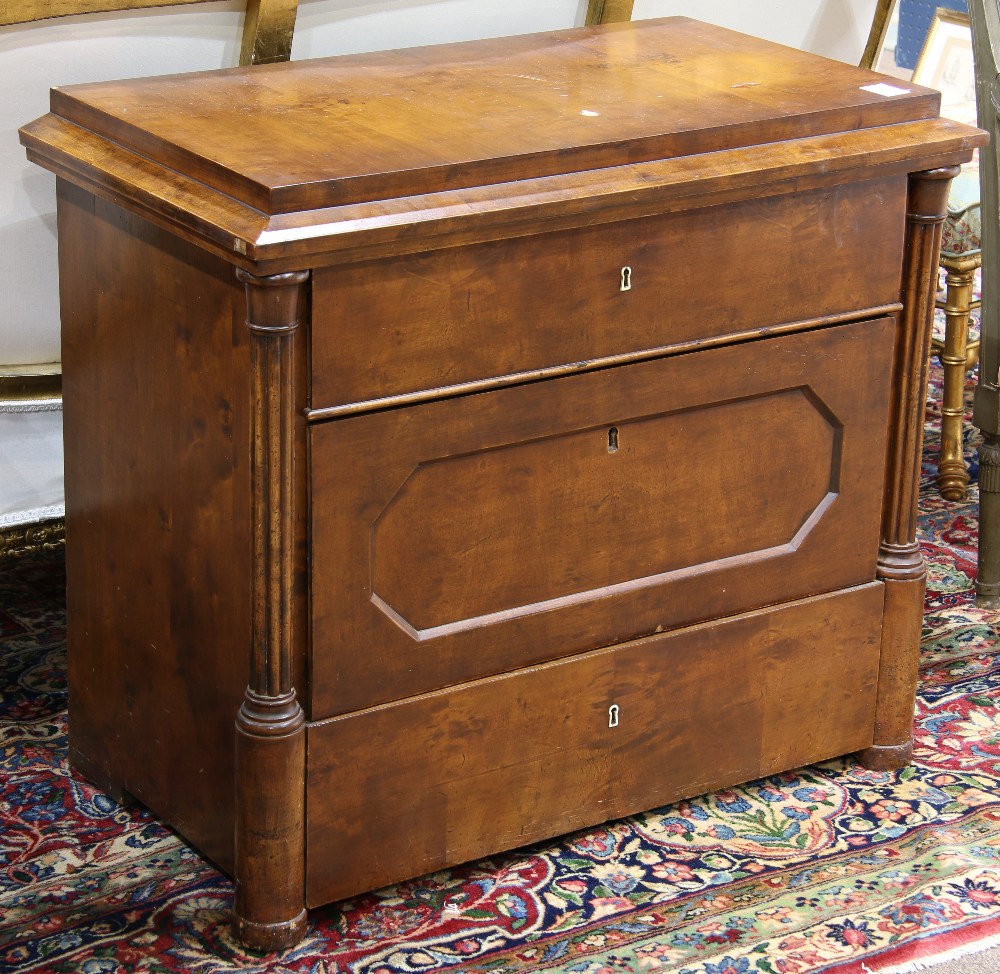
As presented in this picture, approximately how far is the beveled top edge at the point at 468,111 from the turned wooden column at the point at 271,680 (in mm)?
146

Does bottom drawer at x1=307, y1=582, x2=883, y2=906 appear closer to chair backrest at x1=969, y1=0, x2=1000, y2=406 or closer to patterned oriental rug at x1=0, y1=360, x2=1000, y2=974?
patterned oriental rug at x1=0, y1=360, x2=1000, y2=974

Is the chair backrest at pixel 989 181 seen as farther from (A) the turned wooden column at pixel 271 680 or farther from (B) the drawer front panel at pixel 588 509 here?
(A) the turned wooden column at pixel 271 680

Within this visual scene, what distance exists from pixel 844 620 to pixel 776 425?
335 mm

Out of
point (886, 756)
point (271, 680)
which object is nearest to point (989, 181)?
point (886, 756)

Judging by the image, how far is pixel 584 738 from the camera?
2373 mm

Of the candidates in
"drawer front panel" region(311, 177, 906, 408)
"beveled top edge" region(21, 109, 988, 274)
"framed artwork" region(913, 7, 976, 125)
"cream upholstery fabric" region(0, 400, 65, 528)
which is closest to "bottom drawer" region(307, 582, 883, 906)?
"drawer front panel" region(311, 177, 906, 408)

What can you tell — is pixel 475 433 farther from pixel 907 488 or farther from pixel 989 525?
pixel 989 525

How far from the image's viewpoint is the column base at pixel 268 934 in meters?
2.21

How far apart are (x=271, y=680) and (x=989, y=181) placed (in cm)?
158

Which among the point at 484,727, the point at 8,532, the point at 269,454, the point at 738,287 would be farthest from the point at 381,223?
the point at 8,532

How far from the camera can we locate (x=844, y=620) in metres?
2.54

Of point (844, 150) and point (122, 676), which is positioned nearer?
point (844, 150)

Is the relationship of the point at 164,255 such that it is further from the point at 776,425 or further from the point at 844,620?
the point at 844,620

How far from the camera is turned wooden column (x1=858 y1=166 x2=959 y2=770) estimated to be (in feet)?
7.87
